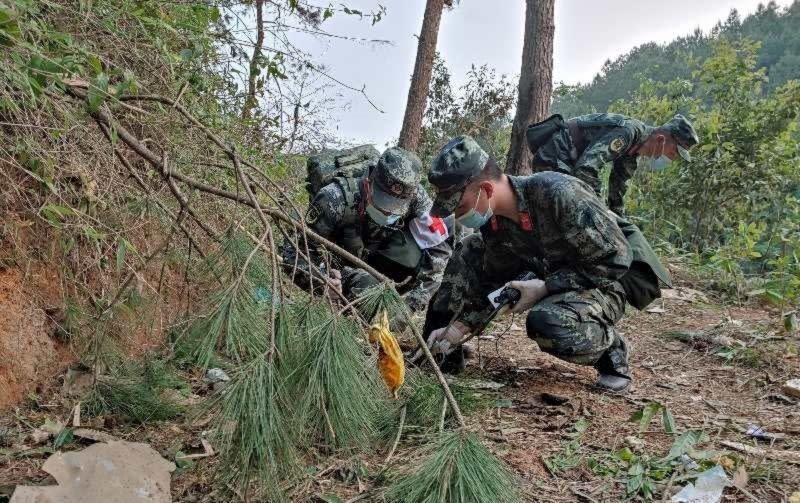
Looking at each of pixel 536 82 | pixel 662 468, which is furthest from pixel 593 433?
pixel 536 82

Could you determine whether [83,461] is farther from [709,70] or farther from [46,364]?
[709,70]

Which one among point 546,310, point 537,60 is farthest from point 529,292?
point 537,60

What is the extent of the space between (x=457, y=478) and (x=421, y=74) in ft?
20.4

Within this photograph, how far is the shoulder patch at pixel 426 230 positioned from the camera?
3674 mm

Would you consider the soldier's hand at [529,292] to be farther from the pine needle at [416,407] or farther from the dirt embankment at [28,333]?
the dirt embankment at [28,333]

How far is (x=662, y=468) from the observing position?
1.83 meters

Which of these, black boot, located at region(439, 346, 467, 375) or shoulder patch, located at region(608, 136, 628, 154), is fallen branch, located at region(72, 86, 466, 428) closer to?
black boot, located at region(439, 346, 467, 375)

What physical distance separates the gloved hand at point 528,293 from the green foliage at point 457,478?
1.27m

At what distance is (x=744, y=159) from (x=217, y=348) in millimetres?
6602

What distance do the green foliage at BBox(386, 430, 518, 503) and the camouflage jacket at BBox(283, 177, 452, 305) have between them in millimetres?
2064

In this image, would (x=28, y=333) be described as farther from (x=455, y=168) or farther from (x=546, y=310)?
(x=546, y=310)

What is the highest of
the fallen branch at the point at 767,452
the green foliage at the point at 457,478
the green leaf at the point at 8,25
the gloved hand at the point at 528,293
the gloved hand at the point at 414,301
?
the green leaf at the point at 8,25

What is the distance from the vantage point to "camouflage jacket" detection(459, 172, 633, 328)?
2.47 meters

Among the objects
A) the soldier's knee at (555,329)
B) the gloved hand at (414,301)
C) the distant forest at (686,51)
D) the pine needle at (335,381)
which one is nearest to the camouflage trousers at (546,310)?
the soldier's knee at (555,329)
